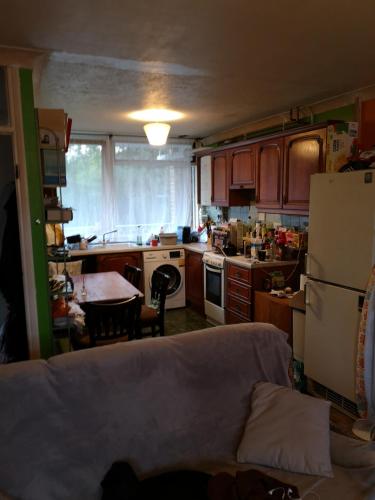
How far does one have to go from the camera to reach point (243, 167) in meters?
4.38

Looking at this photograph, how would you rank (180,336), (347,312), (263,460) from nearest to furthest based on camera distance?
1. (263,460)
2. (180,336)
3. (347,312)

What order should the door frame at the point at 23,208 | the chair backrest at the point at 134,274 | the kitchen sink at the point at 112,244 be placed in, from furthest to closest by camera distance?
the kitchen sink at the point at 112,244 < the chair backrest at the point at 134,274 < the door frame at the point at 23,208

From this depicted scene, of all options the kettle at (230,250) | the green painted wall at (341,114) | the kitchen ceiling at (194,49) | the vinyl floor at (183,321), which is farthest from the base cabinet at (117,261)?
the green painted wall at (341,114)

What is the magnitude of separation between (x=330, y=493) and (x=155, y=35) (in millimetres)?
2230

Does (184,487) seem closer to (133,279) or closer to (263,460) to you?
(263,460)

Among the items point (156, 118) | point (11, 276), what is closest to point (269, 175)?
point (156, 118)

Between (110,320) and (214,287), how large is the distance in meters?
1.90

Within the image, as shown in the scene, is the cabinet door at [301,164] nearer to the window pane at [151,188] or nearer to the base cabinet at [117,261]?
the base cabinet at [117,261]

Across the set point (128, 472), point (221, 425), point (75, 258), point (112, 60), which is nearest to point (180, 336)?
point (221, 425)

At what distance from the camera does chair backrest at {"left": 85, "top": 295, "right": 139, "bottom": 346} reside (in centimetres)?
256

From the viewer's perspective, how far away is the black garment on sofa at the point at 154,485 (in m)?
1.38

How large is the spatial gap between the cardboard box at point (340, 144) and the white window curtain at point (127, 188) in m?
3.15

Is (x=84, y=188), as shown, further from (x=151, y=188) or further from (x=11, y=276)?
(x=11, y=276)

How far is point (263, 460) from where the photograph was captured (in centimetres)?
159
